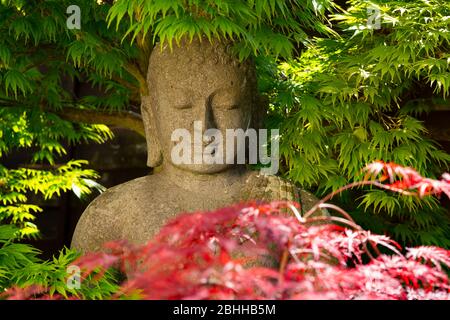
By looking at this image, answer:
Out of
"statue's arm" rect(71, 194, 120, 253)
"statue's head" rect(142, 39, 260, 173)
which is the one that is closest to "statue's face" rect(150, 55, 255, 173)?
"statue's head" rect(142, 39, 260, 173)

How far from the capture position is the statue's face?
3.32 meters

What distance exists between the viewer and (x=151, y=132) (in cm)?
362

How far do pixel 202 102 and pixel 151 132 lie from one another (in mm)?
425

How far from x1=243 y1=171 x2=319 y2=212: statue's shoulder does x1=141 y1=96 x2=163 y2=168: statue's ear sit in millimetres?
476

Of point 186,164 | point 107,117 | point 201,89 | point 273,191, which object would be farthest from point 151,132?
point 107,117

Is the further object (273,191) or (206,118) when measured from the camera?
(273,191)

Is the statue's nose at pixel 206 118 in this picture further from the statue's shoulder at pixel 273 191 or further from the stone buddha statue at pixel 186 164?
the statue's shoulder at pixel 273 191

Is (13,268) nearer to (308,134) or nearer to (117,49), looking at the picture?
(117,49)

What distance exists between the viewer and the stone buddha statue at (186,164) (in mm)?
3334

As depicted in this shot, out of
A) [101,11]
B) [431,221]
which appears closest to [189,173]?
[101,11]

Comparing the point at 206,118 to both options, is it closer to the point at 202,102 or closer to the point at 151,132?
the point at 202,102

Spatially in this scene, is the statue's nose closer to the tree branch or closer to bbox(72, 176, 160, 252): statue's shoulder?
bbox(72, 176, 160, 252): statue's shoulder

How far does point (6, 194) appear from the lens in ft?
16.4
